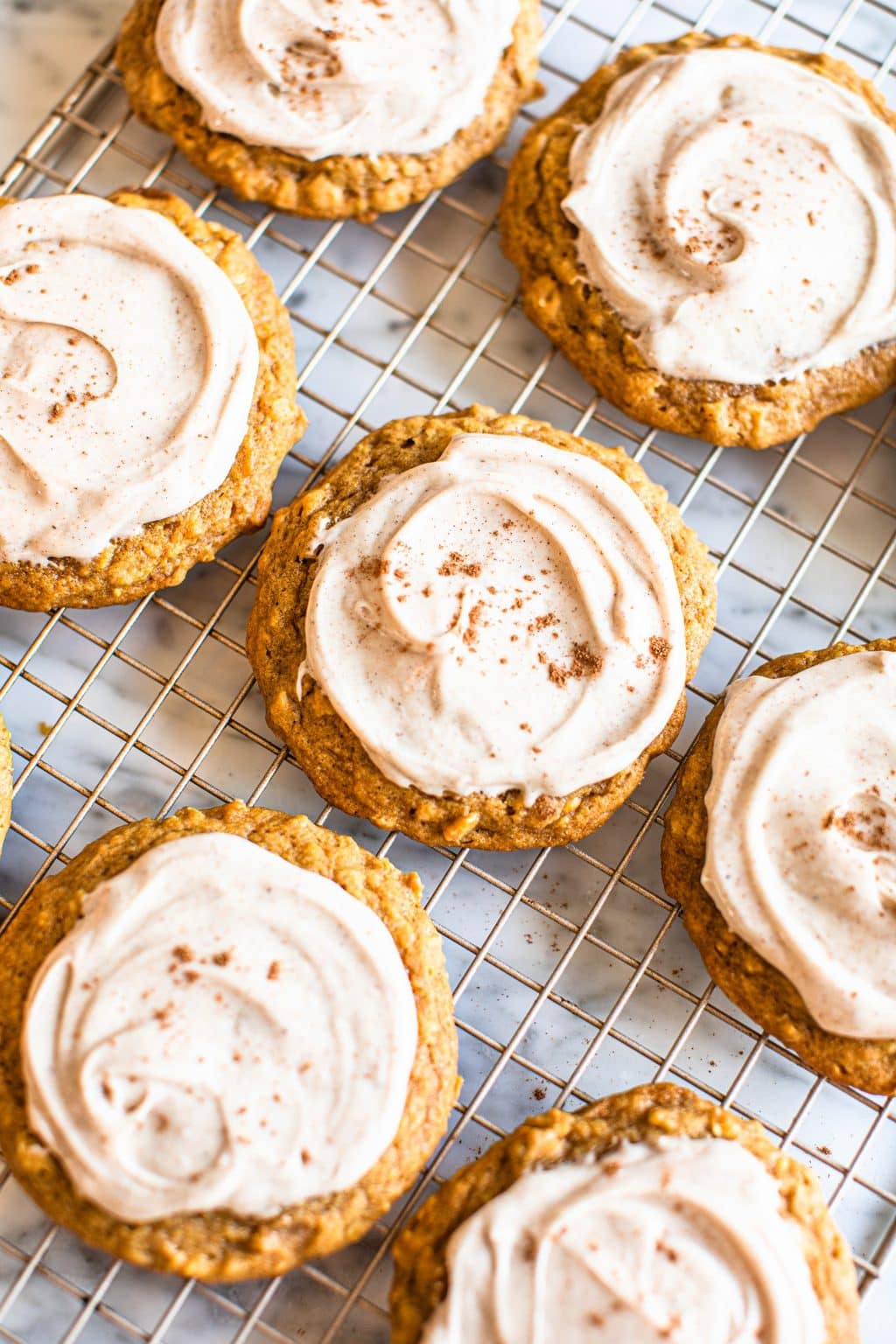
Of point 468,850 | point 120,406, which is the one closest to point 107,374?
point 120,406

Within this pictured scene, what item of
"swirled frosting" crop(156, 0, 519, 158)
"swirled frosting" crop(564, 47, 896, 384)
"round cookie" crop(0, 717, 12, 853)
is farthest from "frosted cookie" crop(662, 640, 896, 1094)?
"swirled frosting" crop(156, 0, 519, 158)

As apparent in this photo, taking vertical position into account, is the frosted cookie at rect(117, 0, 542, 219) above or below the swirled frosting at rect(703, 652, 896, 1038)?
above

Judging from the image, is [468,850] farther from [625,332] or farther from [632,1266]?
[625,332]

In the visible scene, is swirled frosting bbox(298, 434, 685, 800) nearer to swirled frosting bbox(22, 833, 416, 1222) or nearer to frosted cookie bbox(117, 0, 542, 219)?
swirled frosting bbox(22, 833, 416, 1222)

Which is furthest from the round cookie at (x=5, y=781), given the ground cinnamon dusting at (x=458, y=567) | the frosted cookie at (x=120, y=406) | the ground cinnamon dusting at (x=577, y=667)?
the ground cinnamon dusting at (x=577, y=667)

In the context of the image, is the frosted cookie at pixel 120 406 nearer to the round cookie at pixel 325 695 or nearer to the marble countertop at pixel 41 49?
the round cookie at pixel 325 695

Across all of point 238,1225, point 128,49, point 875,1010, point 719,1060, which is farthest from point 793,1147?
point 128,49

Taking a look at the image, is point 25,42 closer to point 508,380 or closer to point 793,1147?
point 508,380

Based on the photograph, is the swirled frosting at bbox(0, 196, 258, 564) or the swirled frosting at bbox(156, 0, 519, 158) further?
the swirled frosting at bbox(156, 0, 519, 158)
